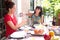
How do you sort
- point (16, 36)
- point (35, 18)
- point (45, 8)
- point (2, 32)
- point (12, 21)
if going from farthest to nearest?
point (45, 8) → point (2, 32) → point (35, 18) → point (12, 21) → point (16, 36)

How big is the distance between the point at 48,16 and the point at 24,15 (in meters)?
1.14

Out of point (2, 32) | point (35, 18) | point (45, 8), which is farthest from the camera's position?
point (45, 8)

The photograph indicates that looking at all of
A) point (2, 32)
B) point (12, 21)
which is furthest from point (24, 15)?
point (12, 21)

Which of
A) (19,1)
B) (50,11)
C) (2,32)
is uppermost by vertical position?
(19,1)

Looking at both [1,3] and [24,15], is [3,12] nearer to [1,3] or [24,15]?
[1,3]

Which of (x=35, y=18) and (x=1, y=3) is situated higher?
(x=1, y=3)

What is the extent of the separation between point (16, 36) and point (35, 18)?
2.08m

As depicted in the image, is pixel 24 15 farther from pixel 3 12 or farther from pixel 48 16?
pixel 48 16

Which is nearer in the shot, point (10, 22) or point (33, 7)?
point (10, 22)

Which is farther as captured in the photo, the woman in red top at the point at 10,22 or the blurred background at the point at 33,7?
the blurred background at the point at 33,7

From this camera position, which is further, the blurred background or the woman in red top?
the blurred background

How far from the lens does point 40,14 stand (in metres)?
4.52

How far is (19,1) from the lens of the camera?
490cm

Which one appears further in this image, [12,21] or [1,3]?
[1,3]
